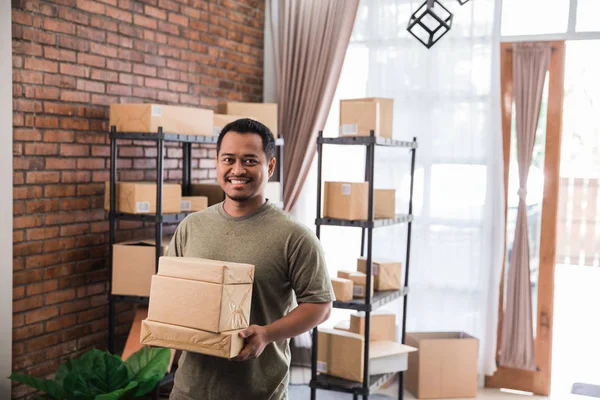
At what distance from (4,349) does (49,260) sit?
0.48 metres

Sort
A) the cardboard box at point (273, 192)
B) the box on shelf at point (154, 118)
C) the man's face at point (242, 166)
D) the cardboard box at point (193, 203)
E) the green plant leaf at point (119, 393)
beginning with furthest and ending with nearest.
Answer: the cardboard box at point (273, 192) → the cardboard box at point (193, 203) → the box on shelf at point (154, 118) → the green plant leaf at point (119, 393) → the man's face at point (242, 166)

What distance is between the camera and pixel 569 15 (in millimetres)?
4402

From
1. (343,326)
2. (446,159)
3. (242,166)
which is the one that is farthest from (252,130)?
(446,159)

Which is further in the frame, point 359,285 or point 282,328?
point 359,285

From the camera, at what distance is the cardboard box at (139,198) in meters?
3.54

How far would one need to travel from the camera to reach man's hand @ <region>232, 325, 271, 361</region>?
1.78 meters

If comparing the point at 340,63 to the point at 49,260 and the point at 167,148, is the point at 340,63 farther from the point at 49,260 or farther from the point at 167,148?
the point at 49,260

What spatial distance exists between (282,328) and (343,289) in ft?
6.42

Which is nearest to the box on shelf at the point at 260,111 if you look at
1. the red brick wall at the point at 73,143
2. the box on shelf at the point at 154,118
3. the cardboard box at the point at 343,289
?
the red brick wall at the point at 73,143

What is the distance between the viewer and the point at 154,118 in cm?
353

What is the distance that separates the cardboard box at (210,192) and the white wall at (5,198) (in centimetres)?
128

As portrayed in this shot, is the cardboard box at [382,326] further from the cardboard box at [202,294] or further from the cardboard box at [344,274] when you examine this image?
the cardboard box at [202,294]

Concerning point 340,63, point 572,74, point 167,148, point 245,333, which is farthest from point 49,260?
point 572,74

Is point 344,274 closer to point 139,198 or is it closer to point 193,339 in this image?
point 139,198
